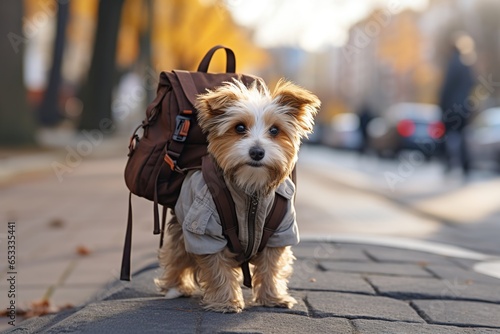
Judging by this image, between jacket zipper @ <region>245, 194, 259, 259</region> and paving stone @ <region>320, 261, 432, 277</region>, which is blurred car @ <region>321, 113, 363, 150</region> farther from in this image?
jacket zipper @ <region>245, 194, 259, 259</region>

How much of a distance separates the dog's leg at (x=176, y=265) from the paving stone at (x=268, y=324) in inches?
24.3

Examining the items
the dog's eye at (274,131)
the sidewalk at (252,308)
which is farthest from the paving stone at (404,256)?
the dog's eye at (274,131)

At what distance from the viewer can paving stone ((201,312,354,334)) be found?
13.5 feet

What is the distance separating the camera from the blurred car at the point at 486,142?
2045 centimetres

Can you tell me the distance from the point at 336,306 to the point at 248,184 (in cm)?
99

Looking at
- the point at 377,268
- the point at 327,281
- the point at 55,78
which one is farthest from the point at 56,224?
the point at 55,78

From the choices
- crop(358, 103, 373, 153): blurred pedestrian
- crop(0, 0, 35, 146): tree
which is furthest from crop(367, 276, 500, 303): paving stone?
crop(358, 103, 373, 153): blurred pedestrian

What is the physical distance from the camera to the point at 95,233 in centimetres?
916

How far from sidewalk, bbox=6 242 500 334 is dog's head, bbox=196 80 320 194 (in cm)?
74

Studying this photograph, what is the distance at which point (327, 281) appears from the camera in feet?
18.6

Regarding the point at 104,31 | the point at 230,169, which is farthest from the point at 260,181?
the point at 104,31

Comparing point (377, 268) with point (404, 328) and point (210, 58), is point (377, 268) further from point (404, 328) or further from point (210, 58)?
point (210, 58)

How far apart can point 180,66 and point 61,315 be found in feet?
142

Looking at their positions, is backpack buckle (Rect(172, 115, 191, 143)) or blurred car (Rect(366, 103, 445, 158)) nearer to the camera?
backpack buckle (Rect(172, 115, 191, 143))
